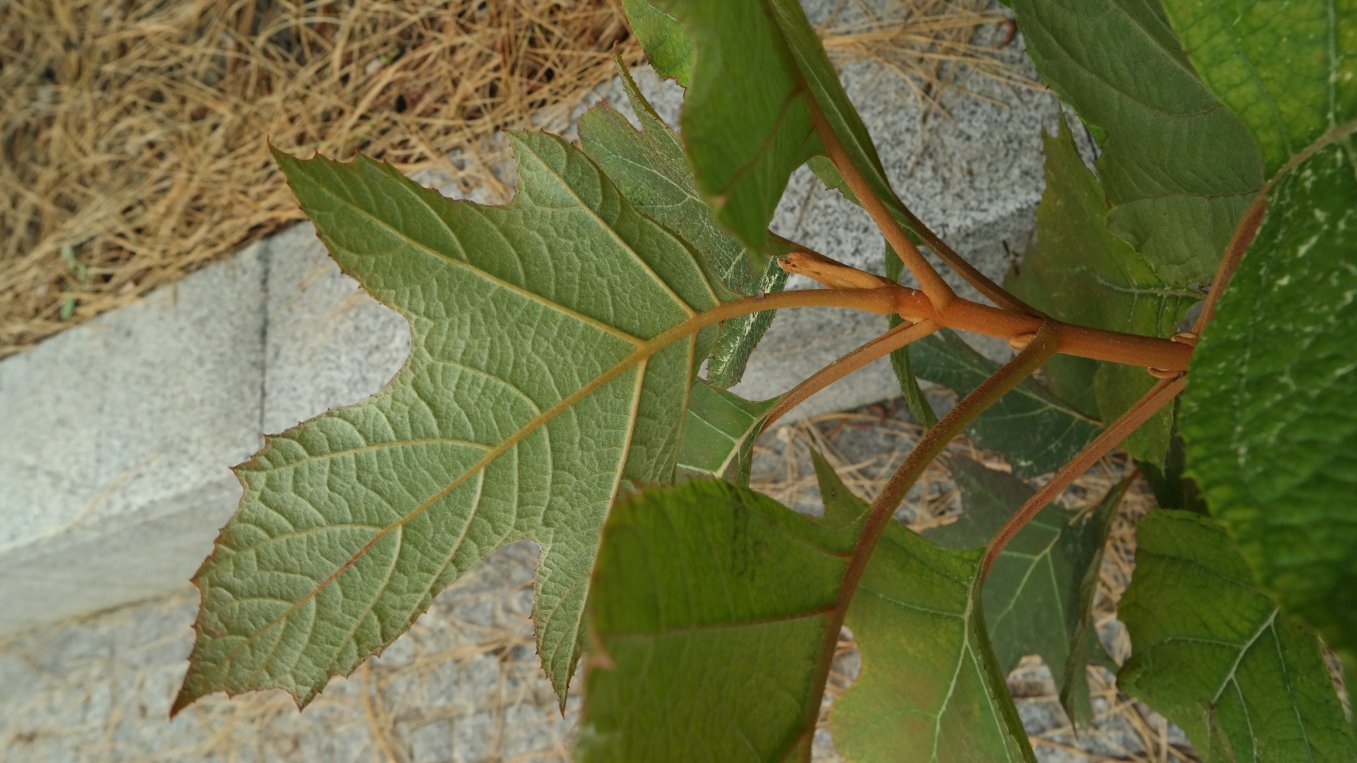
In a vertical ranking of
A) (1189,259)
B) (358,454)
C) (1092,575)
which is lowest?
(1092,575)

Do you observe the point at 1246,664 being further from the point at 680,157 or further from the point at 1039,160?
the point at 1039,160

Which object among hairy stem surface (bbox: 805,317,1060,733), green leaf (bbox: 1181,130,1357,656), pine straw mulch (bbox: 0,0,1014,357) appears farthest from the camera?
pine straw mulch (bbox: 0,0,1014,357)

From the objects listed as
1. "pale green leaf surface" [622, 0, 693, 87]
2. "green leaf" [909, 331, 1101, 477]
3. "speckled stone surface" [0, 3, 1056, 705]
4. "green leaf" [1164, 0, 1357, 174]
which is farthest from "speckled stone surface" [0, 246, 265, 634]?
"green leaf" [1164, 0, 1357, 174]

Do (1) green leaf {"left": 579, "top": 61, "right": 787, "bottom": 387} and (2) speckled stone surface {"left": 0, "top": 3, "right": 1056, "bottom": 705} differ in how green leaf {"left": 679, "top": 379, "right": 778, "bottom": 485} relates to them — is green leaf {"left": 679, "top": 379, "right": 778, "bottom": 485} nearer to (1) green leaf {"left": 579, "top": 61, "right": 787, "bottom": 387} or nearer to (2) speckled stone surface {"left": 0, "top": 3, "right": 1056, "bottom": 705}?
(1) green leaf {"left": 579, "top": 61, "right": 787, "bottom": 387}

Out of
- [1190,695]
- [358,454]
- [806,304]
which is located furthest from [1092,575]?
[358,454]

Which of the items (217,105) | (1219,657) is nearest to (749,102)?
(1219,657)

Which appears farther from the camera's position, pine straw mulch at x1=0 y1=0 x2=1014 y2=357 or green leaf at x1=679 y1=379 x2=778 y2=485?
pine straw mulch at x1=0 y1=0 x2=1014 y2=357

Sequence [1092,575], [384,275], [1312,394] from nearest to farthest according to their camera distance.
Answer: [1312,394]
[384,275]
[1092,575]
